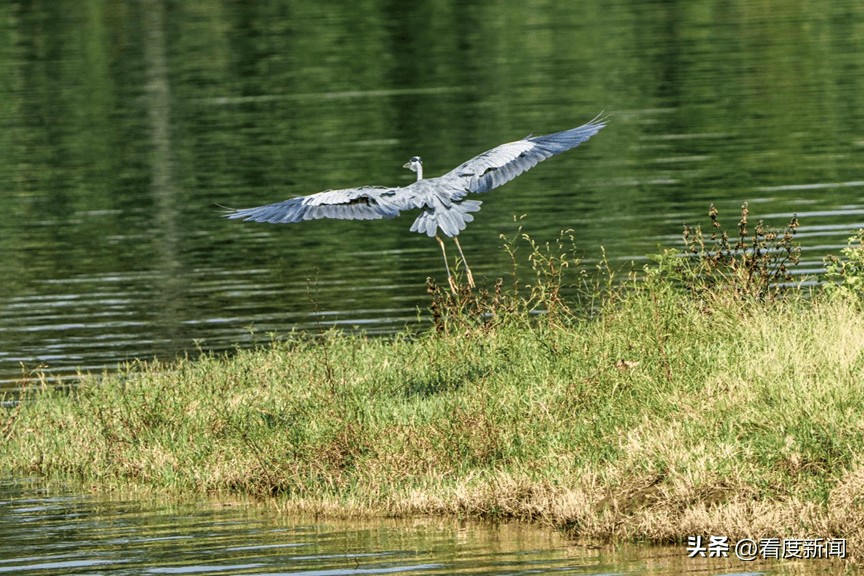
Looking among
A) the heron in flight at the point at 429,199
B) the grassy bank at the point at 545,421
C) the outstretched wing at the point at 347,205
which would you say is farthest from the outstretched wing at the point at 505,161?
the grassy bank at the point at 545,421

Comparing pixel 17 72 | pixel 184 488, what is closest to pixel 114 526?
pixel 184 488

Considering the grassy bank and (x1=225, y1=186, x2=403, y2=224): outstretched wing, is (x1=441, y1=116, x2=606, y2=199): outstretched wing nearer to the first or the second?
(x1=225, y1=186, x2=403, y2=224): outstretched wing

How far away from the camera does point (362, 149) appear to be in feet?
115

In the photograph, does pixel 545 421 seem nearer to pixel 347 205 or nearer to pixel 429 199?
pixel 429 199

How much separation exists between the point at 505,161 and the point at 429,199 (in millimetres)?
847

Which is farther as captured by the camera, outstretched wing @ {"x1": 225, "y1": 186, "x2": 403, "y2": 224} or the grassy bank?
outstretched wing @ {"x1": 225, "y1": 186, "x2": 403, "y2": 224}

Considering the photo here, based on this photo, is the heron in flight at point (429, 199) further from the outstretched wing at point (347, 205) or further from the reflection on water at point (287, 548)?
the reflection on water at point (287, 548)

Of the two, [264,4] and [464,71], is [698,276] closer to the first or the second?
[464,71]

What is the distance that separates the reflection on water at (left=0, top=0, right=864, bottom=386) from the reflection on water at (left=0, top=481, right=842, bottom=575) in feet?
8.79

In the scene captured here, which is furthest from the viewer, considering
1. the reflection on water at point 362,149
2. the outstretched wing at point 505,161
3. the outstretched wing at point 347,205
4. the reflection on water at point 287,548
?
the reflection on water at point 362,149

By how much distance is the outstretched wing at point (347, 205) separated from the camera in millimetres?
11742

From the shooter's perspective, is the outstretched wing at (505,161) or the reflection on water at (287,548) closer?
the reflection on water at (287,548)

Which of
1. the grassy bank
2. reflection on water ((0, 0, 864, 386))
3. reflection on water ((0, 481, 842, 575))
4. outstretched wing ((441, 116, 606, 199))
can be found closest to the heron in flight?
outstretched wing ((441, 116, 606, 199))

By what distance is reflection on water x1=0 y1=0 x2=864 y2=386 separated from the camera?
21109mm
